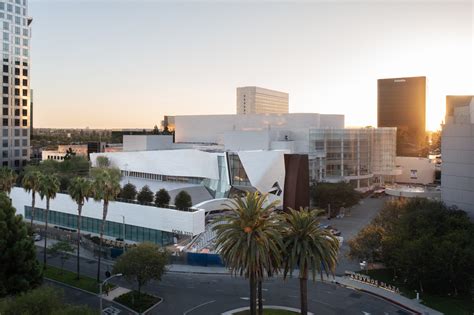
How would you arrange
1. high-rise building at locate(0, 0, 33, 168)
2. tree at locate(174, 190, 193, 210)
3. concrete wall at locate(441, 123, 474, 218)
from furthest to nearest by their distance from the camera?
high-rise building at locate(0, 0, 33, 168) < tree at locate(174, 190, 193, 210) < concrete wall at locate(441, 123, 474, 218)

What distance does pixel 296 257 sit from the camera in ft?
98.8

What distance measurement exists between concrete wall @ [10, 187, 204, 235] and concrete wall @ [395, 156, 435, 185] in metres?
91.8

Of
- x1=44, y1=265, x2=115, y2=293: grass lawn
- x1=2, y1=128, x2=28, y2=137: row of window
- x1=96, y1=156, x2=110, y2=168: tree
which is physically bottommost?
x1=44, y1=265, x2=115, y2=293: grass lawn

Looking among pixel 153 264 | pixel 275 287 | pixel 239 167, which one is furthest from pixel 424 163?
pixel 153 264

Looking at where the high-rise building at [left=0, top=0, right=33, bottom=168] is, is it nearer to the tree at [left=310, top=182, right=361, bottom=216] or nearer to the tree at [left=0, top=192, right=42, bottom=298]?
the tree at [left=310, top=182, right=361, bottom=216]

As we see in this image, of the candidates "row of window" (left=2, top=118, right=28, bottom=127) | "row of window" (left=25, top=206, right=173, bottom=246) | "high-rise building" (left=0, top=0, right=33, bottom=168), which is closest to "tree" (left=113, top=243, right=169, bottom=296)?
"row of window" (left=25, top=206, right=173, bottom=246)

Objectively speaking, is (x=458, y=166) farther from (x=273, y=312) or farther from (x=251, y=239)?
(x=251, y=239)

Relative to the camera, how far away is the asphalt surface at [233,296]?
3716 cm

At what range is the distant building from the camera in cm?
5222

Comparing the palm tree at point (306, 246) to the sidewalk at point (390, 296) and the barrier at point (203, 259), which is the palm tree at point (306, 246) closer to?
the sidewalk at point (390, 296)

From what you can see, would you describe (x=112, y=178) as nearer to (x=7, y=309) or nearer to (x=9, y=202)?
(x=9, y=202)

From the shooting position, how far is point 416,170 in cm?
12975

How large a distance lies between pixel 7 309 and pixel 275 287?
26.8m

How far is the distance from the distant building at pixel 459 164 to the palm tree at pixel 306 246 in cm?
2980
